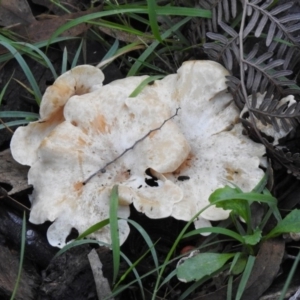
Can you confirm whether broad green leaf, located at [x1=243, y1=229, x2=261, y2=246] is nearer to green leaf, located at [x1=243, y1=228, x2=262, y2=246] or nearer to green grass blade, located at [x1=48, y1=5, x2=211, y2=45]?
green leaf, located at [x1=243, y1=228, x2=262, y2=246]

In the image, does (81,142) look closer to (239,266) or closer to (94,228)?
(94,228)

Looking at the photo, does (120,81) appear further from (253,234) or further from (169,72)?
(253,234)

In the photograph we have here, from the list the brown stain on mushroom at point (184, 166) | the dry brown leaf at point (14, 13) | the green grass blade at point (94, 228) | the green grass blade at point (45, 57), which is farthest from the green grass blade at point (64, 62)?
the green grass blade at point (94, 228)

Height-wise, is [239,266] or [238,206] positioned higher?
[238,206]

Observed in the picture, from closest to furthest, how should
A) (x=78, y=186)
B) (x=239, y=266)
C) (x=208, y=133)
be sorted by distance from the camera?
(x=239, y=266)
(x=78, y=186)
(x=208, y=133)

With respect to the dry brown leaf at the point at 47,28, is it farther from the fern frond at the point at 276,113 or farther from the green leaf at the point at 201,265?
the green leaf at the point at 201,265

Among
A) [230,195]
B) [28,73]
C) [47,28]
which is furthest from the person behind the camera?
[47,28]

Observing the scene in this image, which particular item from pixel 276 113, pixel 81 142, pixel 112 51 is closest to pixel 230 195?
pixel 276 113
